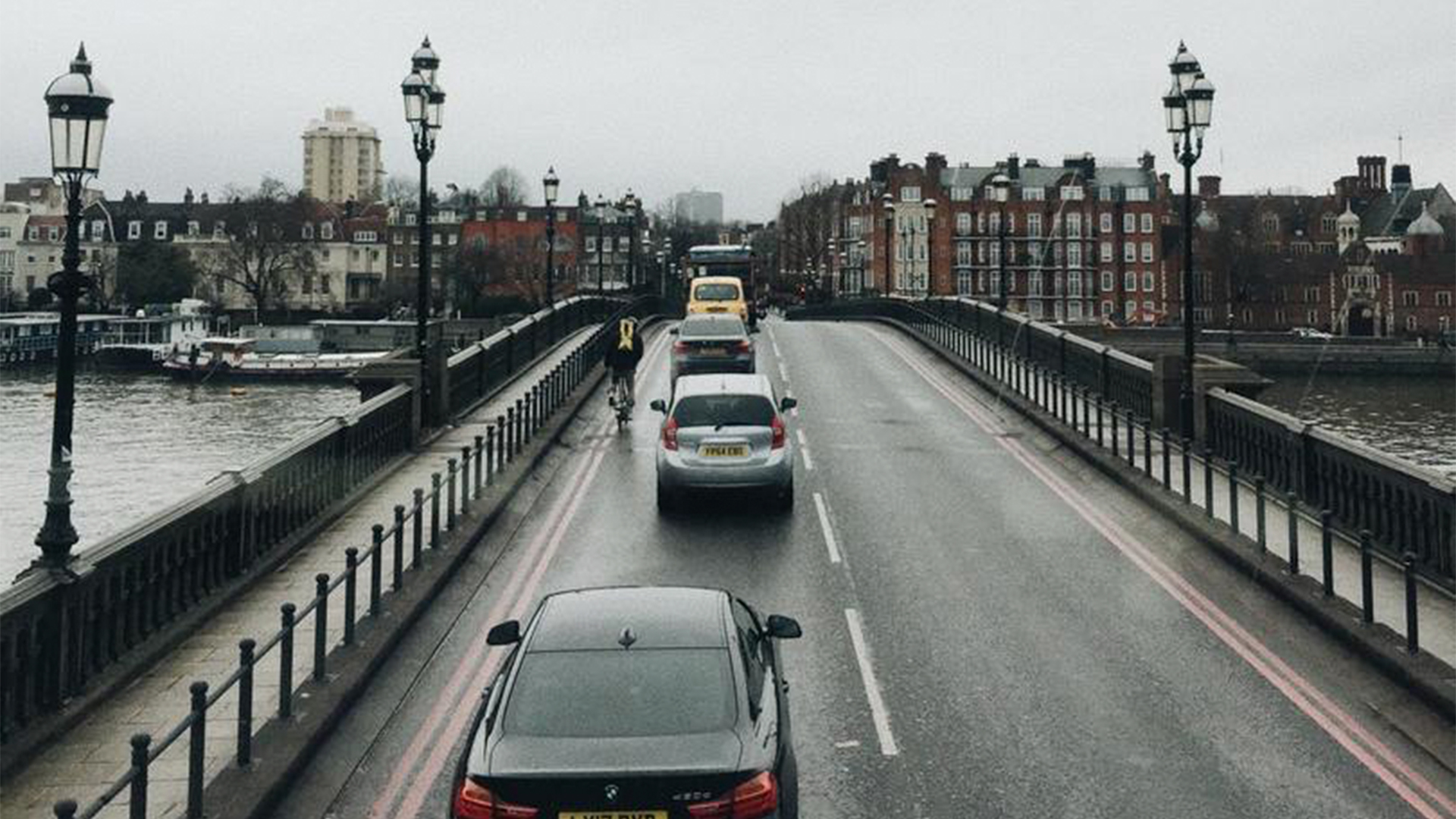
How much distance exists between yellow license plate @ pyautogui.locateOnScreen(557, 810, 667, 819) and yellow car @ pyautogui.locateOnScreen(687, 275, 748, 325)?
120 ft

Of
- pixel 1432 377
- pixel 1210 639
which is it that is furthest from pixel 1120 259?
pixel 1210 639

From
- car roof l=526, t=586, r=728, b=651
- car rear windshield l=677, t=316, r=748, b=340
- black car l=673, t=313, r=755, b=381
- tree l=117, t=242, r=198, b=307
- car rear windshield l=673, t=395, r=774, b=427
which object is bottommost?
car roof l=526, t=586, r=728, b=651

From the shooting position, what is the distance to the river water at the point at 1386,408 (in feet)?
167

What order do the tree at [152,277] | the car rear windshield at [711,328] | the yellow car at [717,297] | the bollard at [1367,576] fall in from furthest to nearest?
the tree at [152,277] → the yellow car at [717,297] → the car rear windshield at [711,328] → the bollard at [1367,576]

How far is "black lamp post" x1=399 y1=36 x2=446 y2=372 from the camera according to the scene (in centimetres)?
2144

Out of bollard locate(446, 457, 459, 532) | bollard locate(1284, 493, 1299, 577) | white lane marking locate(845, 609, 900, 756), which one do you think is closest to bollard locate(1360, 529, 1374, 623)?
bollard locate(1284, 493, 1299, 577)

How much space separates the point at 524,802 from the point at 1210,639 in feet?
24.7

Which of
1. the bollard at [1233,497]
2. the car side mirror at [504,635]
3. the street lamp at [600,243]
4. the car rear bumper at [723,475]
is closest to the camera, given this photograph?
the car side mirror at [504,635]

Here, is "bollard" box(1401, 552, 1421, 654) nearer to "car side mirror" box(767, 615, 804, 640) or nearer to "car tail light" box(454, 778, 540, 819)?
"car side mirror" box(767, 615, 804, 640)

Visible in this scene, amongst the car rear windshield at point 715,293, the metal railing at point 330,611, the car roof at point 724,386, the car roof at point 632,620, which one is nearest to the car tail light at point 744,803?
the car roof at point 632,620

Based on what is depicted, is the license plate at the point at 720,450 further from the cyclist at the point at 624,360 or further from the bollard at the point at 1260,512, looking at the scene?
the cyclist at the point at 624,360

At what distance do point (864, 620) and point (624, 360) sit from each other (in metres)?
13.5

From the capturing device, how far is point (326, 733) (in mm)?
8539

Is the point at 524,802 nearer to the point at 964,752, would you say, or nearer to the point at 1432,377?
the point at 964,752
